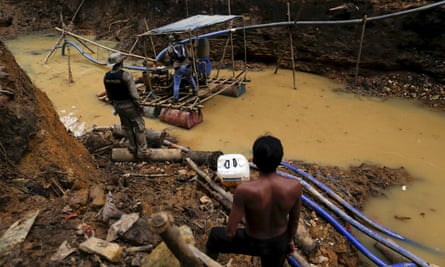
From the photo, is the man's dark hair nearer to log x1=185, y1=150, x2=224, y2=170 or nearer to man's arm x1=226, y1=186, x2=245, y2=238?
man's arm x1=226, y1=186, x2=245, y2=238

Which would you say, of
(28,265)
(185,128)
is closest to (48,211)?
(28,265)

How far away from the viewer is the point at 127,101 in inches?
215

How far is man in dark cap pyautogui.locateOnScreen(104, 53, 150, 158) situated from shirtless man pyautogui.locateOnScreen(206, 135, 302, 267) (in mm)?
3319

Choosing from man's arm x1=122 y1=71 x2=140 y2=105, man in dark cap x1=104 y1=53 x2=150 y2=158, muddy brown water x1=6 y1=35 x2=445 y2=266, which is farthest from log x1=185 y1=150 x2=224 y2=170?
man's arm x1=122 y1=71 x2=140 y2=105

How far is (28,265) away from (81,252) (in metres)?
0.42

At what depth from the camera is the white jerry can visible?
4.35 m

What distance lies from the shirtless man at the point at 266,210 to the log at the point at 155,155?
10.3 ft

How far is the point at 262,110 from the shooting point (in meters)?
8.27

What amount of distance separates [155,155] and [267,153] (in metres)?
3.87

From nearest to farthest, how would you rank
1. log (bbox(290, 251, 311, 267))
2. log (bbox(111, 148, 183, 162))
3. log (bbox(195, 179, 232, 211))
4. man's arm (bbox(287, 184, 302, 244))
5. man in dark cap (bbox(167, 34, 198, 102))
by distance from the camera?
man's arm (bbox(287, 184, 302, 244))
log (bbox(290, 251, 311, 267))
log (bbox(195, 179, 232, 211))
log (bbox(111, 148, 183, 162))
man in dark cap (bbox(167, 34, 198, 102))

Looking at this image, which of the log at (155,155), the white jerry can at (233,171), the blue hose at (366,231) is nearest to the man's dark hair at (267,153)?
the white jerry can at (233,171)

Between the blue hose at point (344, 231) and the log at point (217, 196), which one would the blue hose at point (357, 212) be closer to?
the blue hose at point (344, 231)

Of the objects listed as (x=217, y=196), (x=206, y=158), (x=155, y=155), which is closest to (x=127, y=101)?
(x=155, y=155)

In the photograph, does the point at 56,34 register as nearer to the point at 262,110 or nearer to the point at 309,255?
the point at 262,110
